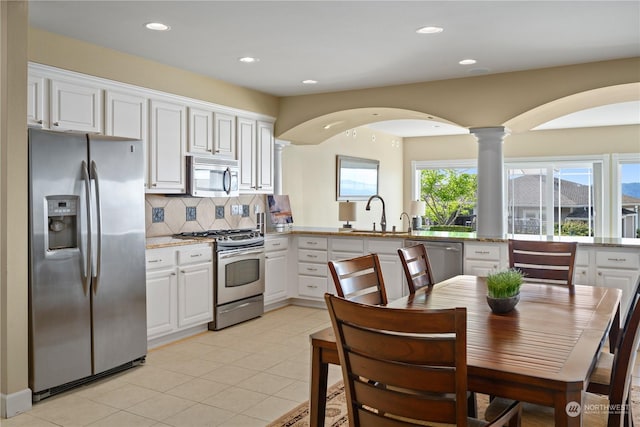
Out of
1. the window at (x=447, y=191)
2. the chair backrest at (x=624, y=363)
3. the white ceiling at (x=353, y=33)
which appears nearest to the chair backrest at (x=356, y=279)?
the chair backrest at (x=624, y=363)

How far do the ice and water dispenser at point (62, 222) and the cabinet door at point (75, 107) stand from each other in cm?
76

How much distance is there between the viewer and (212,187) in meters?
5.20

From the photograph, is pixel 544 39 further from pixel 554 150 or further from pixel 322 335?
pixel 554 150

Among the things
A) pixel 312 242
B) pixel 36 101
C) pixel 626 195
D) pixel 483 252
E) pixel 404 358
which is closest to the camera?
pixel 404 358

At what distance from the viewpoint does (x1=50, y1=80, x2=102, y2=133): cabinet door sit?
12.5 ft

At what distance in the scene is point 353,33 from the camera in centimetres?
384

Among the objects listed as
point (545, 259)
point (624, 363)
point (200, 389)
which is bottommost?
point (200, 389)

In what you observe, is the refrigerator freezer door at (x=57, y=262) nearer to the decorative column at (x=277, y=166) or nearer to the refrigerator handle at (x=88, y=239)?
the refrigerator handle at (x=88, y=239)

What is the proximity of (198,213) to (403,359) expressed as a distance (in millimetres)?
4260

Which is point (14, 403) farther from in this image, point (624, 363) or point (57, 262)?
point (624, 363)

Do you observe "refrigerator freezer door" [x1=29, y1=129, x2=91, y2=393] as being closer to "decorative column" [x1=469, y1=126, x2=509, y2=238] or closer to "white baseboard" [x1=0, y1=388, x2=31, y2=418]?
"white baseboard" [x1=0, y1=388, x2=31, y2=418]

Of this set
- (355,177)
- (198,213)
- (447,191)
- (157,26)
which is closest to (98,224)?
(157,26)

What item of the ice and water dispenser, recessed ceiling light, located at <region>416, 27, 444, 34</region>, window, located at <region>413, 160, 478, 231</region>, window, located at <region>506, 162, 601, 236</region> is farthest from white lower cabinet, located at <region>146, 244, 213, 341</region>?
window, located at <region>506, 162, 601, 236</region>

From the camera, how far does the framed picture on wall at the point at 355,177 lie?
8.21 m
